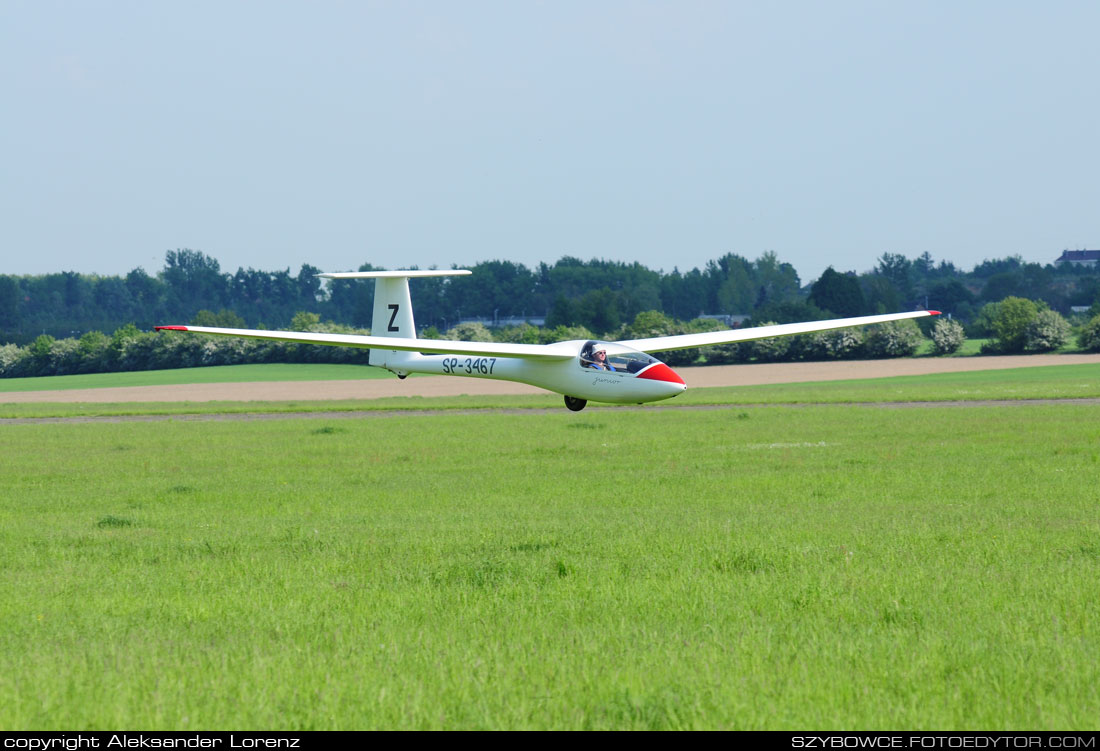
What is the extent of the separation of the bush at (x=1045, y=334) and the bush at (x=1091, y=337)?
5.70 feet

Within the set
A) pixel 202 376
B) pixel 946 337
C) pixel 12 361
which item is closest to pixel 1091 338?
pixel 946 337

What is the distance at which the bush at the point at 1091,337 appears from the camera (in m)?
114

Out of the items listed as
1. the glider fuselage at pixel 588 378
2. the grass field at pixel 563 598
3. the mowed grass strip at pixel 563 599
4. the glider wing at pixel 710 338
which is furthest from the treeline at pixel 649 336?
the mowed grass strip at pixel 563 599

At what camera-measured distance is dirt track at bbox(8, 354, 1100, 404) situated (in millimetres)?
87688

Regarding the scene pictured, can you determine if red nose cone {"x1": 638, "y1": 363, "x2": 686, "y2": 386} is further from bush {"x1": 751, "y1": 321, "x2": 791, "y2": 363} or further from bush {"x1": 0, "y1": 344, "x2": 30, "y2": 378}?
bush {"x1": 0, "y1": 344, "x2": 30, "y2": 378}

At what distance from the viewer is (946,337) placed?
118812 millimetres

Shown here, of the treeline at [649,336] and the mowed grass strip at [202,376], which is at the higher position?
the treeline at [649,336]

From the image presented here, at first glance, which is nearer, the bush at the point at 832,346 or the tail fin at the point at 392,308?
the tail fin at the point at 392,308

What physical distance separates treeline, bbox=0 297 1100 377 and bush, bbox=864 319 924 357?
10cm

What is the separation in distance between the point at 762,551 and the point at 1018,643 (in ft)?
18.7

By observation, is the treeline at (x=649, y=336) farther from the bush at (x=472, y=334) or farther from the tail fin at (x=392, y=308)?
the tail fin at (x=392, y=308)

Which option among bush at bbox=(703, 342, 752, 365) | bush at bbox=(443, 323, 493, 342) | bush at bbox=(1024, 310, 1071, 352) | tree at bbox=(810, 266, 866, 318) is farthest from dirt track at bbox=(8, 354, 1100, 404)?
tree at bbox=(810, 266, 866, 318)

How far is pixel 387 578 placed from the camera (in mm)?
14641

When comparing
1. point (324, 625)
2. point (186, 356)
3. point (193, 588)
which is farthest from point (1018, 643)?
point (186, 356)
